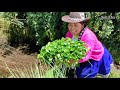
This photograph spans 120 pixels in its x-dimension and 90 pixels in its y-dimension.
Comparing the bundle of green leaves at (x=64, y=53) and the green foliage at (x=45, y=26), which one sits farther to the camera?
the green foliage at (x=45, y=26)

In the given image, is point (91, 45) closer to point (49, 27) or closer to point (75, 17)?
point (75, 17)

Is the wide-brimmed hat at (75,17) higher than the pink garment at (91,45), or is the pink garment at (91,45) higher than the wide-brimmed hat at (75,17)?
the wide-brimmed hat at (75,17)

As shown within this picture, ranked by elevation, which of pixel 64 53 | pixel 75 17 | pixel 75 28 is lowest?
pixel 64 53

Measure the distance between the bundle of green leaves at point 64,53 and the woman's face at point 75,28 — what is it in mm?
124

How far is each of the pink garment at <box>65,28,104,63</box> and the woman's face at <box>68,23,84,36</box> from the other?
0.18ft

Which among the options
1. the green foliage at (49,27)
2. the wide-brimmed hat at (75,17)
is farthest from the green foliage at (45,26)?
the wide-brimmed hat at (75,17)

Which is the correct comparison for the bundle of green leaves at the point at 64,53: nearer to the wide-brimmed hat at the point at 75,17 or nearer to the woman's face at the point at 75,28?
the woman's face at the point at 75,28

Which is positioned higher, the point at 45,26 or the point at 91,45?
the point at 45,26

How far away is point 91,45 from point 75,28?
1.07ft

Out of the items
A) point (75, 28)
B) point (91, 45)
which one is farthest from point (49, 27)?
point (91, 45)

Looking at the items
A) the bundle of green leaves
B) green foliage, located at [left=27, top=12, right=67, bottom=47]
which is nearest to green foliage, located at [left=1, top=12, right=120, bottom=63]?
green foliage, located at [left=27, top=12, right=67, bottom=47]

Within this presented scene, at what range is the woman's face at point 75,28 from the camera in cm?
455

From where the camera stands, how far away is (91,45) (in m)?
4.53
